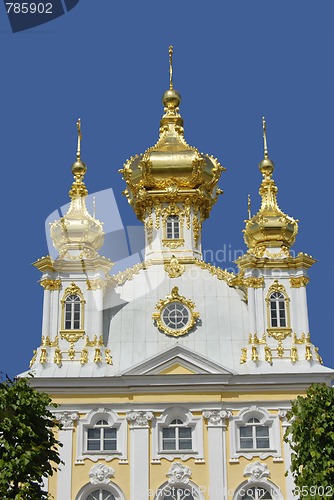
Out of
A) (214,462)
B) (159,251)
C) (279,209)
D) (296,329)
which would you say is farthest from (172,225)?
(214,462)

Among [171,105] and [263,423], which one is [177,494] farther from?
[171,105]

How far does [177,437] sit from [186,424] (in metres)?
0.55

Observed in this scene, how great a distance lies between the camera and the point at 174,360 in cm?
3600

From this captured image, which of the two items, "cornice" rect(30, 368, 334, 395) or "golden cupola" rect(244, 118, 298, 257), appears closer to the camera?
"cornice" rect(30, 368, 334, 395)

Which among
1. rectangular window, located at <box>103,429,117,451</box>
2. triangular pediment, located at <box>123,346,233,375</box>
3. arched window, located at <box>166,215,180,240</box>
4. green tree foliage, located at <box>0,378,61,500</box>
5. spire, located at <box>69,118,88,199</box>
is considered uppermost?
spire, located at <box>69,118,88,199</box>

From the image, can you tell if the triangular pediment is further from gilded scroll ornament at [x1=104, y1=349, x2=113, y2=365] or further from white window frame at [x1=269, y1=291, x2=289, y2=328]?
white window frame at [x1=269, y1=291, x2=289, y2=328]

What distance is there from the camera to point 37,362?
36.5 m

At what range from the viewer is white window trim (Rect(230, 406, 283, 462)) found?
34.9 metres

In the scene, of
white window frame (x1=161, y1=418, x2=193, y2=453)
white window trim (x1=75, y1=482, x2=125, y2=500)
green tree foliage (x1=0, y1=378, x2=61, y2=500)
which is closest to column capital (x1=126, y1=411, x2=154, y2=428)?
white window frame (x1=161, y1=418, x2=193, y2=453)

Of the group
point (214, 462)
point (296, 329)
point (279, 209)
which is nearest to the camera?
point (214, 462)

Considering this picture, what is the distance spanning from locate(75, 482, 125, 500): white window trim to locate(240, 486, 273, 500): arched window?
164 inches

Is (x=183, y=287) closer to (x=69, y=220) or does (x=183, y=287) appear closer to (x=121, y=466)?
(x=69, y=220)

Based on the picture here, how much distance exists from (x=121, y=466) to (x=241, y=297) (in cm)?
827

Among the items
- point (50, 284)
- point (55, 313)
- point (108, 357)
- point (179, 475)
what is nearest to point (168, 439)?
point (179, 475)
